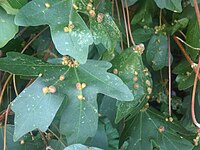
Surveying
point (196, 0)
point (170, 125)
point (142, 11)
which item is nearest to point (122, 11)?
point (142, 11)

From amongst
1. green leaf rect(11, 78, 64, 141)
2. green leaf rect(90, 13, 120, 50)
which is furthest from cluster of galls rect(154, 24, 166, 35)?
green leaf rect(11, 78, 64, 141)

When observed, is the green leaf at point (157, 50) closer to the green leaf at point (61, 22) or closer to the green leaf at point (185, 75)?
the green leaf at point (185, 75)

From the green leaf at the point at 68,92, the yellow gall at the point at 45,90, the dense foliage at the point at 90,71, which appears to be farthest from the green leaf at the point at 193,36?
the yellow gall at the point at 45,90

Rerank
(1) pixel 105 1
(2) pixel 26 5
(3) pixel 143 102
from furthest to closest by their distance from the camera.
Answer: (1) pixel 105 1 < (3) pixel 143 102 < (2) pixel 26 5

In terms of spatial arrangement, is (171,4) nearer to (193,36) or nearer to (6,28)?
(193,36)

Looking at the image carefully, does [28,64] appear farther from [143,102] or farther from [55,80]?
[143,102]

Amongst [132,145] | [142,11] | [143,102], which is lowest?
[132,145]
